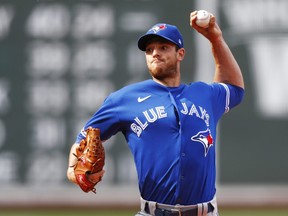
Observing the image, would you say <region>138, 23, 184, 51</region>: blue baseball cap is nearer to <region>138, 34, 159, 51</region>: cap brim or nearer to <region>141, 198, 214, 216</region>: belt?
<region>138, 34, 159, 51</region>: cap brim

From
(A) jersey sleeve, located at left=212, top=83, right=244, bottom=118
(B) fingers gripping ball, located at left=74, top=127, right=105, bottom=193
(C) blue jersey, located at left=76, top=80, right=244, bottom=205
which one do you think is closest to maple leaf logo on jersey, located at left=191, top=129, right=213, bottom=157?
(C) blue jersey, located at left=76, top=80, right=244, bottom=205

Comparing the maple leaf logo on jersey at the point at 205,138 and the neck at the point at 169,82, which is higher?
the neck at the point at 169,82

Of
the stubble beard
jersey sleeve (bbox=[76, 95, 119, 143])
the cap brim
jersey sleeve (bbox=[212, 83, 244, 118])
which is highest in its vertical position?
the cap brim

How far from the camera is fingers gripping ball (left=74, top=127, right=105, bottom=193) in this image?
379 centimetres

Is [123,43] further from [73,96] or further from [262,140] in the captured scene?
[262,140]

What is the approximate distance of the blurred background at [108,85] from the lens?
824 cm

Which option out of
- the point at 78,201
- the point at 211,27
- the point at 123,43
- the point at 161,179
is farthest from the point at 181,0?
the point at 161,179

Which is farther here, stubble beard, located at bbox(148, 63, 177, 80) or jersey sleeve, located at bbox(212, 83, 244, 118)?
jersey sleeve, located at bbox(212, 83, 244, 118)

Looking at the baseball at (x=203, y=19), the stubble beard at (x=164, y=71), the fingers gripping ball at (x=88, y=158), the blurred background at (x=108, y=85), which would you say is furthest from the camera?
the blurred background at (x=108, y=85)

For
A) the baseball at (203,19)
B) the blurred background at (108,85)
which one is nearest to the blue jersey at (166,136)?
the baseball at (203,19)

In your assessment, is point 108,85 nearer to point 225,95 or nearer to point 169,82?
point 225,95

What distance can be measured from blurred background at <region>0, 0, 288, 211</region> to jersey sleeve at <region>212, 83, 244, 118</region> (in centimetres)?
411

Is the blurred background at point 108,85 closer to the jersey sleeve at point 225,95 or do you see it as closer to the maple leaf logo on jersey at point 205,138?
the jersey sleeve at point 225,95

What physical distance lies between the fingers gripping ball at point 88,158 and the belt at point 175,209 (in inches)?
12.3
